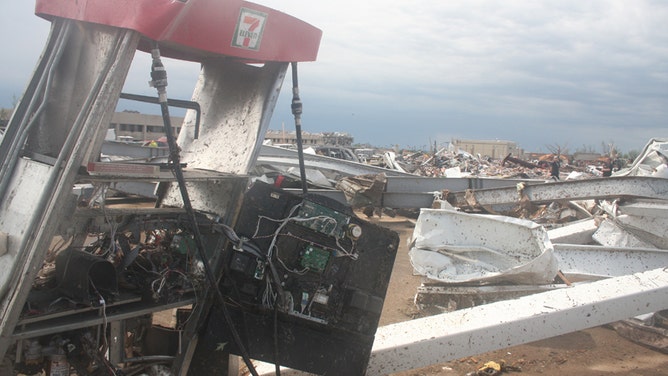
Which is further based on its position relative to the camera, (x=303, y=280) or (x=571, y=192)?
(x=571, y=192)

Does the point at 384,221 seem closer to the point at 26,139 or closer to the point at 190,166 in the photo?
the point at 190,166

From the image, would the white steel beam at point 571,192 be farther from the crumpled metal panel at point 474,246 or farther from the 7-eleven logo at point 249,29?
the 7-eleven logo at point 249,29

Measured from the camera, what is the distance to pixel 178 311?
A: 3354 millimetres

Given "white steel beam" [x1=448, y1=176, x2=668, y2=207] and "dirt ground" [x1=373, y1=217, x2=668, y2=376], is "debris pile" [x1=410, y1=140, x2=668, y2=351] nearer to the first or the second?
"white steel beam" [x1=448, y1=176, x2=668, y2=207]

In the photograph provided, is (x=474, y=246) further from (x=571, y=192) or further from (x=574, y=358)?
(x=571, y=192)

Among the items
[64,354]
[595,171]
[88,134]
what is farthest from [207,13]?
[595,171]

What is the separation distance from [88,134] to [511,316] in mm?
2990

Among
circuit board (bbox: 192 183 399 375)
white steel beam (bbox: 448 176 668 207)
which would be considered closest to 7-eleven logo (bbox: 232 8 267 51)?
circuit board (bbox: 192 183 399 375)

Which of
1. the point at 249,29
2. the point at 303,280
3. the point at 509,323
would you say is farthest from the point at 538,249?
the point at 249,29

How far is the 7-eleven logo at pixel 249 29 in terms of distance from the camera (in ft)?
9.36

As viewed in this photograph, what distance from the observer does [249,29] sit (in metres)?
2.92

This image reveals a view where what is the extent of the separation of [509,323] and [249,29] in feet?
8.61

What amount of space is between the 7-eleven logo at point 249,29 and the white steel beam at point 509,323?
→ 7.03 feet

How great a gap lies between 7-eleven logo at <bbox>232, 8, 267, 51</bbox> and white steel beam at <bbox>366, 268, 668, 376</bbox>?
2142 mm
